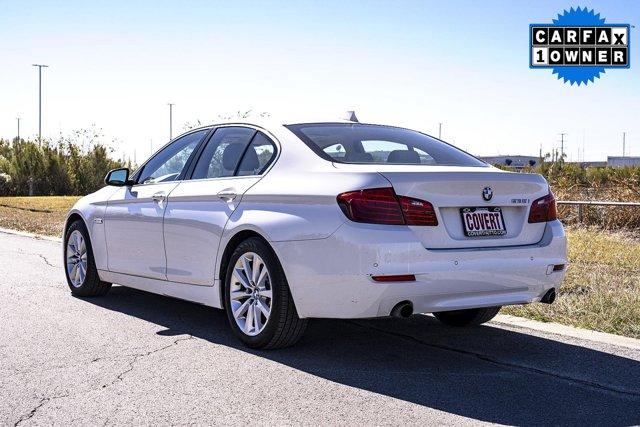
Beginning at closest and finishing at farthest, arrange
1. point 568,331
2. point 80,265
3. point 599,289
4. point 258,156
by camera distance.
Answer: point 258,156 → point 568,331 → point 599,289 → point 80,265

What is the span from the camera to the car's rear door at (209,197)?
20.5 ft

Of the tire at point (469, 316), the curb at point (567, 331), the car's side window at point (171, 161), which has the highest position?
the car's side window at point (171, 161)

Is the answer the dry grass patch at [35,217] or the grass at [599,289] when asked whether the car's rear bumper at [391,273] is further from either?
the dry grass patch at [35,217]

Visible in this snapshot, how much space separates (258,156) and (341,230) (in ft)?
4.40

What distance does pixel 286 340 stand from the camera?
19.2 feet

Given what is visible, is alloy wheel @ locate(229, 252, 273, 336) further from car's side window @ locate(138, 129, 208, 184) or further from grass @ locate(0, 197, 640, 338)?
grass @ locate(0, 197, 640, 338)

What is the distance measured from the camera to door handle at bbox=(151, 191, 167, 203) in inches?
277

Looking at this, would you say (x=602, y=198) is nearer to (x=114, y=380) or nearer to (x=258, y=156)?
(x=258, y=156)

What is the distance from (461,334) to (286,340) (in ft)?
4.88

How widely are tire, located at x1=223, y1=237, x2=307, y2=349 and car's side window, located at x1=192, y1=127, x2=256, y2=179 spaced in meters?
0.83

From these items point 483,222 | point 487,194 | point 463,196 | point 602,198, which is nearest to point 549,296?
point 483,222

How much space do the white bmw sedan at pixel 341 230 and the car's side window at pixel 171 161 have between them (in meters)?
0.05

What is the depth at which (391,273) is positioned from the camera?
514cm

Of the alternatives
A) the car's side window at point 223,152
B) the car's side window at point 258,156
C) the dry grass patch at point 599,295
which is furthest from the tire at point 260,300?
the dry grass patch at point 599,295
